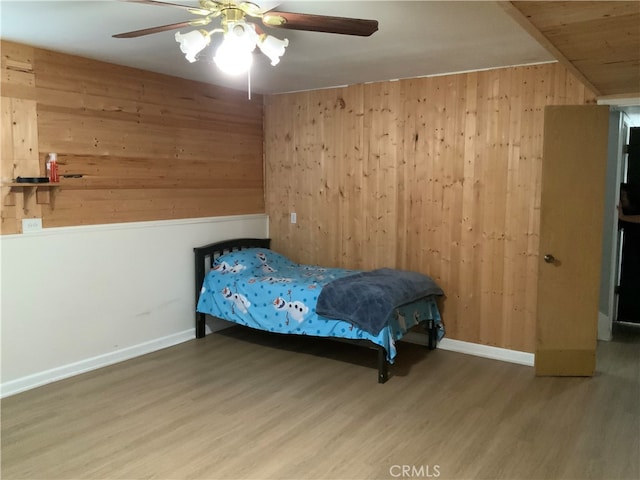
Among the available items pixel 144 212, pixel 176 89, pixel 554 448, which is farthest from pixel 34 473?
pixel 176 89

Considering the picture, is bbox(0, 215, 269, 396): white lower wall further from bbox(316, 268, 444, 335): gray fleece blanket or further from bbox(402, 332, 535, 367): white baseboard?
bbox(402, 332, 535, 367): white baseboard

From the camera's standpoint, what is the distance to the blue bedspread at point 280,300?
388 cm

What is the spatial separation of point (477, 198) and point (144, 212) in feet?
9.34

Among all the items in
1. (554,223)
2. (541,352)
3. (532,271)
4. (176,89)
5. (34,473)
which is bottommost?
(34,473)

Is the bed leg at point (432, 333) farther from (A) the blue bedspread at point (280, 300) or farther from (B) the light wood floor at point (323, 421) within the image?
(B) the light wood floor at point (323, 421)

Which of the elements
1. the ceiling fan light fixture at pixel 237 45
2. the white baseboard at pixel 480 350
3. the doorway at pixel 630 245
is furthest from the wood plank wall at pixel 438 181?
the ceiling fan light fixture at pixel 237 45

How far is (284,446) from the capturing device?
9.52ft

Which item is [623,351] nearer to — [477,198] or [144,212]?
[477,198]

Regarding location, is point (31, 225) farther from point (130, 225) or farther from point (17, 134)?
point (130, 225)

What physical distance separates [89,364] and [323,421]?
2.02 meters

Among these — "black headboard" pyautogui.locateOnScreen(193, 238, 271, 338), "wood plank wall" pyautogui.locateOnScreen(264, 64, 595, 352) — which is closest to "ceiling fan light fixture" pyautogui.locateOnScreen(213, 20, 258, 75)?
"wood plank wall" pyautogui.locateOnScreen(264, 64, 595, 352)

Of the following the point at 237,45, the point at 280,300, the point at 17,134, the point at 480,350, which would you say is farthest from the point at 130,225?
the point at 480,350

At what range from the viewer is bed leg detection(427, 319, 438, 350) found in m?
4.49

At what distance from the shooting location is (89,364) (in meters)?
4.03
